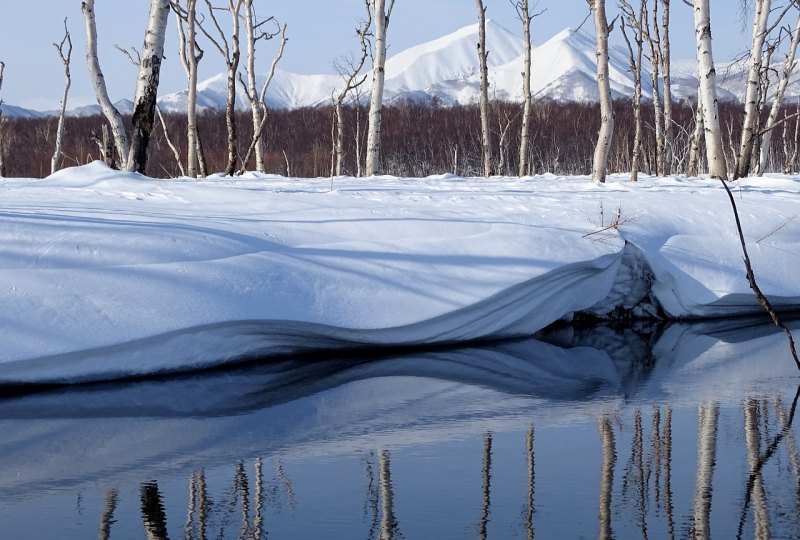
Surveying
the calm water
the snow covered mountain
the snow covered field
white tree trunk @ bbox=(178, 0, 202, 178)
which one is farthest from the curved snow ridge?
the snow covered mountain

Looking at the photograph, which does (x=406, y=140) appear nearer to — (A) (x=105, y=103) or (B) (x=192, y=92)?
(B) (x=192, y=92)

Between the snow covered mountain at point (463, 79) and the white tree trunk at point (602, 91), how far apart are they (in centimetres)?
8410

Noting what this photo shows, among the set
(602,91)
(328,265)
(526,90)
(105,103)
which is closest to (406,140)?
(526,90)

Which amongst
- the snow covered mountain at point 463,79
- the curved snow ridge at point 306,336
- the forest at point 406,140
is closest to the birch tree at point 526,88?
the curved snow ridge at point 306,336

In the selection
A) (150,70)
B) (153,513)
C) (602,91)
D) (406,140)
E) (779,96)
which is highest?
(406,140)

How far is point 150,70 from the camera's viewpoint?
32.0 feet

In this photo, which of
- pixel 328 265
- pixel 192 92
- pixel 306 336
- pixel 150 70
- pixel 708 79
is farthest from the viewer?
pixel 192 92

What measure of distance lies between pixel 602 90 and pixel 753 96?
2374mm

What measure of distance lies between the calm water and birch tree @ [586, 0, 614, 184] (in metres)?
6.15

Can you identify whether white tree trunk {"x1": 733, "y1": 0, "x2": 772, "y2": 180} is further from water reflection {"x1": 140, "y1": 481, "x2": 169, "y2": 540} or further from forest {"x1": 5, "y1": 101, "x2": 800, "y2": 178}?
forest {"x1": 5, "y1": 101, "x2": 800, "y2": 178}

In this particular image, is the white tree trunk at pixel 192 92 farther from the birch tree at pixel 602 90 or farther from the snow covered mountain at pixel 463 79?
the snow covered mountain at pixel 463 79

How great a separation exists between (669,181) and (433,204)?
498 centimetres

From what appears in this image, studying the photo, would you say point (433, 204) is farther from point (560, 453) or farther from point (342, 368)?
point (560, 453)

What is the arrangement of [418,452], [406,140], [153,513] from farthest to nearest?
[406,140]
[418,452]
[153,513]
